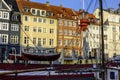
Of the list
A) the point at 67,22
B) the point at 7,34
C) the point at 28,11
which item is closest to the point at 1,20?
the point at 7,34

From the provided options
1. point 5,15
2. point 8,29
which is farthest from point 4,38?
point 5,15

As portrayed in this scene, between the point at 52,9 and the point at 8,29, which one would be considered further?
the point at 52,9

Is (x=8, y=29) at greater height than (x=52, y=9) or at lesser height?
lesser

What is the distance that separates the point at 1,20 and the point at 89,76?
30.5m

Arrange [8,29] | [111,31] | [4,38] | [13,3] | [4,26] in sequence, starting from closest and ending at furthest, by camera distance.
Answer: [4,38]
[4,26]
[8,29]
[13,3]
[111,31]

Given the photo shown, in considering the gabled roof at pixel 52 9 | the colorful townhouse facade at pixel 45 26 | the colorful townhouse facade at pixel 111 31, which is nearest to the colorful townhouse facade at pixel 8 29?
the colorful townhouse facade at pixel 45 26

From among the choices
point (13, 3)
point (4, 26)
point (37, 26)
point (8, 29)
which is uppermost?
point (13, 3)

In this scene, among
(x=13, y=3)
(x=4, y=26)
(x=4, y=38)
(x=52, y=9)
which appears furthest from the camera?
(x=52, y=9)

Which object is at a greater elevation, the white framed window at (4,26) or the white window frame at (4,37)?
the white framed window at (4,26)

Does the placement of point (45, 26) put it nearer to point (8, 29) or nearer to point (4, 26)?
point (8, 29)

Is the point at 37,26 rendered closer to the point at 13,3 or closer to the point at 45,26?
the point at 45,26

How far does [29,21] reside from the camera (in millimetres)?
46719

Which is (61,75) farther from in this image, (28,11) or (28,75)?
(28,11)

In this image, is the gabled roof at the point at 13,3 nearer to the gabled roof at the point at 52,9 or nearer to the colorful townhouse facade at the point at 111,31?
the gabled roof at the point at 52,9
